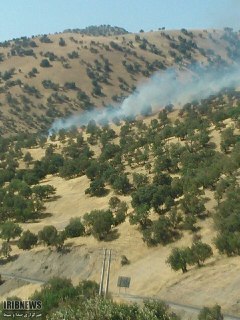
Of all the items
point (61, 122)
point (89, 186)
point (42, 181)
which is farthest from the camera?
point (61, 122)

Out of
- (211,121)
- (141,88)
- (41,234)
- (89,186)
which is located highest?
(141,88)

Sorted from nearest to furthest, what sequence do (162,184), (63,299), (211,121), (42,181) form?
1. (63,299)
2. (162,184)
3. (42,181)
4. (211,121)

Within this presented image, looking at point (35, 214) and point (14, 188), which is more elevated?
point (14, 188)

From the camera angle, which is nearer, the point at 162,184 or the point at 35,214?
the point at 162,184

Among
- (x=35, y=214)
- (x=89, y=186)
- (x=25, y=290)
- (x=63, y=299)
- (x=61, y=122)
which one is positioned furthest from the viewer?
(x=61, y=122)

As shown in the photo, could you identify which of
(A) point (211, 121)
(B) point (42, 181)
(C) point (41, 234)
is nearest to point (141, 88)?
(A) point (211, 121)

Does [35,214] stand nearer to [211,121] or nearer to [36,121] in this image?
[211,121]

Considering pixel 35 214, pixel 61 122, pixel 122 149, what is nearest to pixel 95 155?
pixel 122 149

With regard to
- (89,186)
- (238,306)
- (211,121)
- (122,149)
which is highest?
(211,121)

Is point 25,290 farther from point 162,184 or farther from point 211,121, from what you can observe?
point 211,121
